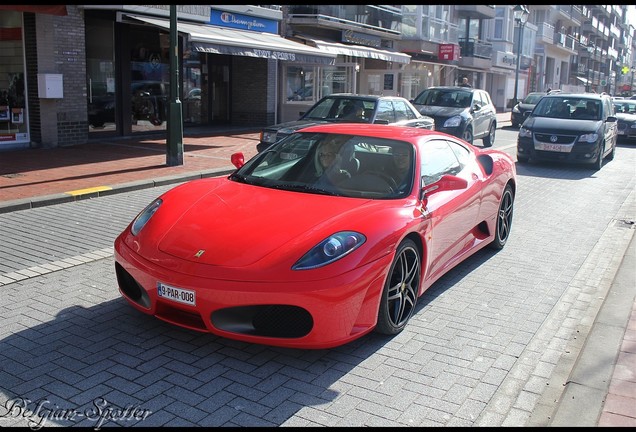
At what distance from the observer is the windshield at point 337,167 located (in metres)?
4.84

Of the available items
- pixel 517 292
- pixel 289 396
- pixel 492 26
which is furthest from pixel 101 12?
pixel 492 26

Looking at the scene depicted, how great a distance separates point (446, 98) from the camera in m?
18.0

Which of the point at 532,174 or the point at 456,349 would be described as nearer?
the point at 456,349

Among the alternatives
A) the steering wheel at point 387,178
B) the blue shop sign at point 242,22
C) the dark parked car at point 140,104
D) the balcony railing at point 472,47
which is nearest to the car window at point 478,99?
the blue shop sign at point 242,22

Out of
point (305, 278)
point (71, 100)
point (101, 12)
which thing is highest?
point (101, 12)

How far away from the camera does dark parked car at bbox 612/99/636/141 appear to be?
21734 millimetres

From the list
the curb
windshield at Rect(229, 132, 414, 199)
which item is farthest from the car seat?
the curb

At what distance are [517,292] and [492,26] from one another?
45.0 metres

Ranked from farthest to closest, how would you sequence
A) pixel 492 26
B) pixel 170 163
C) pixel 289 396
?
pixel 492 26
pixel 170 163
pixel 289 396

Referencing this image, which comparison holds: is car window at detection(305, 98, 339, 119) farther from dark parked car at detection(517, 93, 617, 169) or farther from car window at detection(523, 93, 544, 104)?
car window at detection(523, 93, 544, 104)

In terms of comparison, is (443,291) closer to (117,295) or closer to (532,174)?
(117,295)

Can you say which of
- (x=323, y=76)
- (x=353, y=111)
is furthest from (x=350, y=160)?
(x=323, y=76)

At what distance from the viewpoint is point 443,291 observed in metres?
5.48

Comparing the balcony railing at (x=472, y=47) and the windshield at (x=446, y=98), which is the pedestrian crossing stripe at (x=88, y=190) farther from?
the balcony railing at (x=472, y=47)
